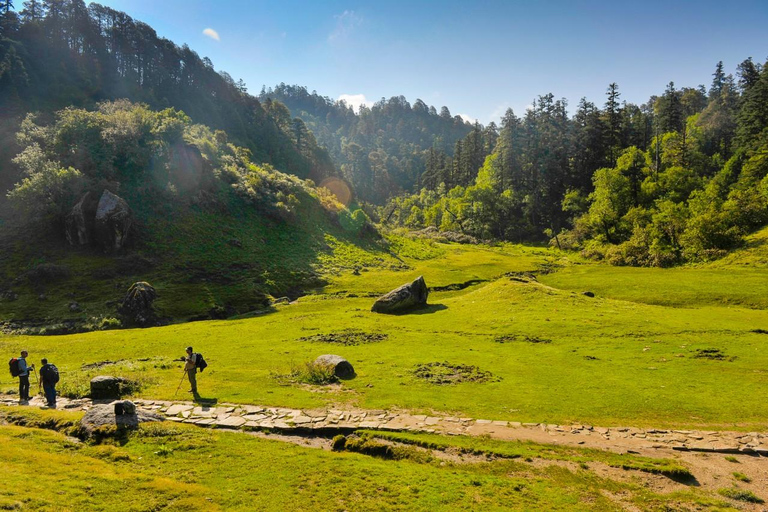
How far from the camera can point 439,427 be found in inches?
725

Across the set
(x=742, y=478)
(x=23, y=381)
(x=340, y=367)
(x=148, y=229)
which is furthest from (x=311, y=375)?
(x=148, y=229)

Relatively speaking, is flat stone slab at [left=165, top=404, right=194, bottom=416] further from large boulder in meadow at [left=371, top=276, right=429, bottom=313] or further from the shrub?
large boulder in meadow at [left=371, top=276, right=429, bottom=313]

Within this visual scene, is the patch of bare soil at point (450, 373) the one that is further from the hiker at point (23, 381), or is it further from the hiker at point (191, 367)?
the hiker at point (23, 381)

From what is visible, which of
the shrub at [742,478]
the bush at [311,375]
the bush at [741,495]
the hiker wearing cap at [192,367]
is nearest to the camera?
the bush at [741,495]

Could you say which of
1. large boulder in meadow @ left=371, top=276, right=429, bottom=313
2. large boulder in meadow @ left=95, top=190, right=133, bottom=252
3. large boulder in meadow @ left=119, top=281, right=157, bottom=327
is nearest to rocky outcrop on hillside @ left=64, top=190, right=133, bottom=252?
large boulder in meadow @ left=95, top=190, right=133, bottom=252

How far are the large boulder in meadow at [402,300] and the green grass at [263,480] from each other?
28.7 meters

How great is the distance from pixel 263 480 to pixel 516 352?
2124 centimetres

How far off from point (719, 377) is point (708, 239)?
51.9 meters

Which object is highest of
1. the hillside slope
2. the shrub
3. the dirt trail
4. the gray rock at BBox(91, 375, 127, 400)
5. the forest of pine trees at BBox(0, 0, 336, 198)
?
the forest of pine trees at BBox(0, 0, 336, 198)

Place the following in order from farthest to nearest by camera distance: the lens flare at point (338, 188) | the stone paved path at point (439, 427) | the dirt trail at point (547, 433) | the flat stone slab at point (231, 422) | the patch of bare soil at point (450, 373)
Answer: the lens flare at point (338, 188) → the patch of bare soil at point (450, 373) → the flat stone slab at point (231, 422) → the stone paved path at point (439, 427) → the dirt trail at point (547, 433)

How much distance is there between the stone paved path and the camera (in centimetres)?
1691

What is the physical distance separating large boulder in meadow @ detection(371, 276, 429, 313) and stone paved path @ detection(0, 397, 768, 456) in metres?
25.2

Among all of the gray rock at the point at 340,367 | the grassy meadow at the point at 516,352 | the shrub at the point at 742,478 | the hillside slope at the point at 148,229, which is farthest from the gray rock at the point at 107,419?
the hillside slope at the point at 148,229

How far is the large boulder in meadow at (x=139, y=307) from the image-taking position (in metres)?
45.5
